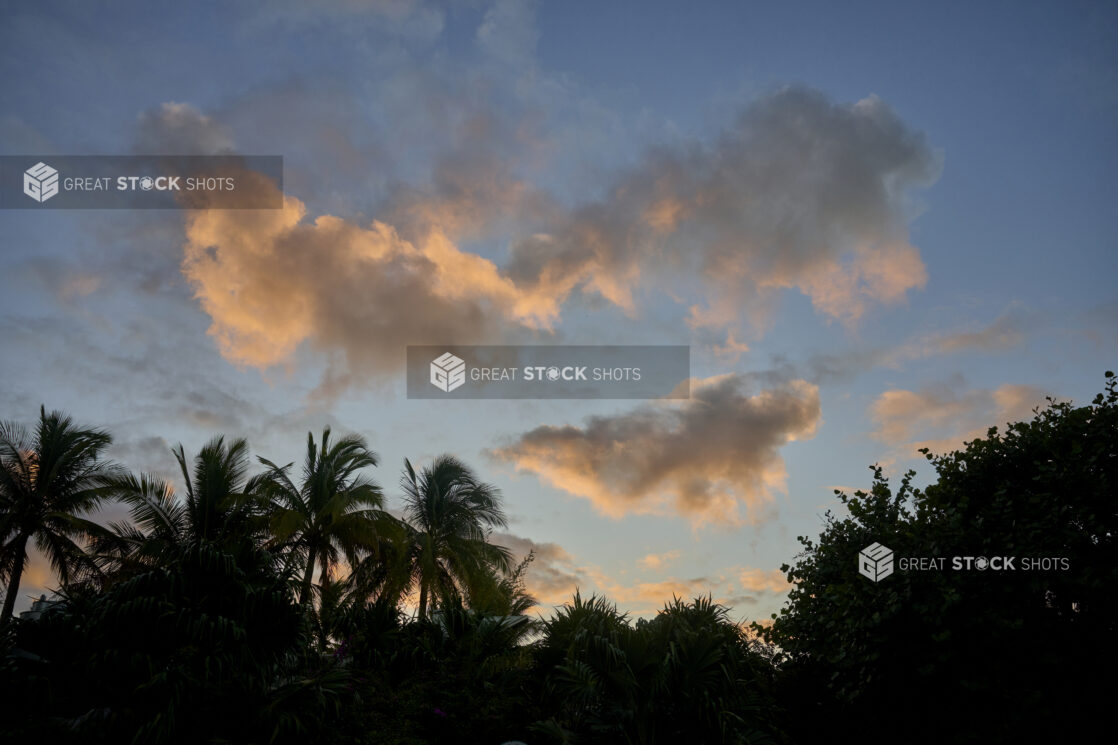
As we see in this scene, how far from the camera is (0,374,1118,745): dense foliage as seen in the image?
1234cm

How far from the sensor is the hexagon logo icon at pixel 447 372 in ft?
78.1

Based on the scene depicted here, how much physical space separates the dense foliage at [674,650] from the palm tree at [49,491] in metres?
20.0

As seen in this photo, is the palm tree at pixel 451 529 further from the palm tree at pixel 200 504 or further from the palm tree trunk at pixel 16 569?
the palm tree trunk at pixel 16 569

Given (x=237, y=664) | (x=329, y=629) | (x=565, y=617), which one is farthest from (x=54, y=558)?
(x=565, y=617)

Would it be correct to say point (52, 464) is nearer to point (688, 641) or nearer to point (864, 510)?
point (688, 641)

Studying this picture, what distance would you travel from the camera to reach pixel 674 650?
1291cm

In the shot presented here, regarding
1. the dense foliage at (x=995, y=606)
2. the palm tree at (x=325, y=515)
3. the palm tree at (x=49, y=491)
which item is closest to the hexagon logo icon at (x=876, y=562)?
the dense foliage at (x=995, y=606)

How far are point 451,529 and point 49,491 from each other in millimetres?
16591

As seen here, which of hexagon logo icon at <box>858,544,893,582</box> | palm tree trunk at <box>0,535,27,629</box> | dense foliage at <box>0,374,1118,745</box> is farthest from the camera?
palm tree trunk at <box>0,535,27,629</box>

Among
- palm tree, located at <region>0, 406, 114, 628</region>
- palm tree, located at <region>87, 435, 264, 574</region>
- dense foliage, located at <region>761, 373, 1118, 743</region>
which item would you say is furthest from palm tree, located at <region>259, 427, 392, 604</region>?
dense foliage, located at <region>761, 373, 1118, 743</region>

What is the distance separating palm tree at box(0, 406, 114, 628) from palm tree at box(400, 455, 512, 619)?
43.0 ft

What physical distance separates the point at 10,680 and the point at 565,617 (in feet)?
30.2

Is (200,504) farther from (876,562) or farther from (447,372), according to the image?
(876,562)

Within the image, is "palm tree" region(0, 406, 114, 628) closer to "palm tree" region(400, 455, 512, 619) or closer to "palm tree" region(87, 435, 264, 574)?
"palm tree" region(87, 435, 264, 574)
